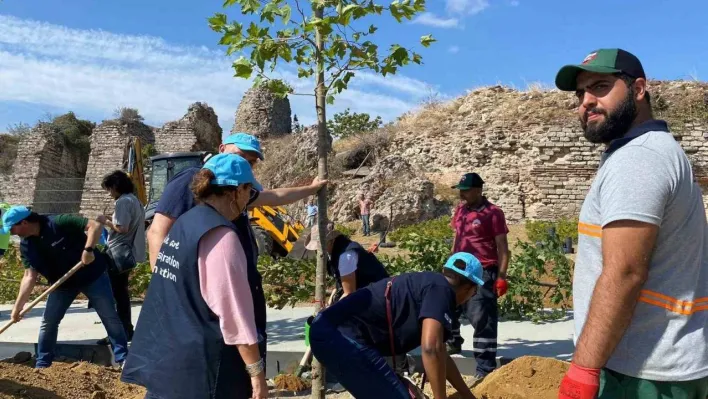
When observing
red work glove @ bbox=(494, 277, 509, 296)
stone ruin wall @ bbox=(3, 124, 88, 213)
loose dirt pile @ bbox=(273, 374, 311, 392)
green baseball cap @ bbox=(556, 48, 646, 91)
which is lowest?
loose dirt pile @ bbox=(273, 374, 311, 392)

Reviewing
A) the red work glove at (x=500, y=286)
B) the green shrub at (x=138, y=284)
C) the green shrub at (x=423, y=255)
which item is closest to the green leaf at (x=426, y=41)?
the red work glove at (x=500, y=286)

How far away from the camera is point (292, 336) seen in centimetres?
637

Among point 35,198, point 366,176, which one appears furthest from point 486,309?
point 35,198

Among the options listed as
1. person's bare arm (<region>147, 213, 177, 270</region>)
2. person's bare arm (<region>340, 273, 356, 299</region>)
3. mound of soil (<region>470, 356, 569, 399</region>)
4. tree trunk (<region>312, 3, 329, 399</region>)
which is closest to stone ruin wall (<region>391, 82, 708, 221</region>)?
mound of soil (<region>470, 356, 569, 399</region>)

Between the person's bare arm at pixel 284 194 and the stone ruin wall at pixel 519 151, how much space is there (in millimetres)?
14889

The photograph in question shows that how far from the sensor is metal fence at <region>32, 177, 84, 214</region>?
22875 mm

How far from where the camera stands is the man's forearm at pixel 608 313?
165 centimetres

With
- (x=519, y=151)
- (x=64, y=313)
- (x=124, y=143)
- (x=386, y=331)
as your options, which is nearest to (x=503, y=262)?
(x=386, y=331)

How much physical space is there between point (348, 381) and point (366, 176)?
16.3m

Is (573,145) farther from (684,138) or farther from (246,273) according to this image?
(246,273)

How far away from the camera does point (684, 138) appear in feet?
56.4

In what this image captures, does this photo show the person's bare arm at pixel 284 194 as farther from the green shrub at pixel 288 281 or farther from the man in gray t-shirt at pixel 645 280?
the green shrub at pixel 288 281

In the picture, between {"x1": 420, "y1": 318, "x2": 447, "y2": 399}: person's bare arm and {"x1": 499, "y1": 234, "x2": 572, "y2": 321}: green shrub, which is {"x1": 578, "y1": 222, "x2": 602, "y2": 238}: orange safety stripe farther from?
{"x1": 499, "y1": 234, "x2": 572, "y2": 321}: green shrub

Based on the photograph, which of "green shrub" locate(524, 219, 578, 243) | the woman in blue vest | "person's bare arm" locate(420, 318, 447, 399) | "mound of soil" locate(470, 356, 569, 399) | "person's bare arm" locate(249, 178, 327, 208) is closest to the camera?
the woman in blue vest
